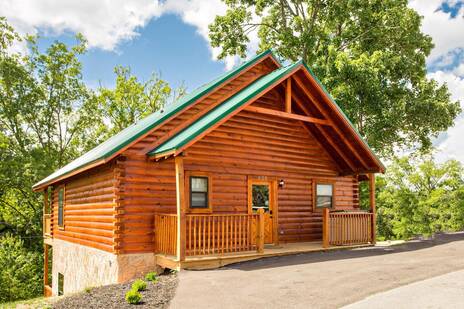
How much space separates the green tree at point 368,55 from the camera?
2352 cm

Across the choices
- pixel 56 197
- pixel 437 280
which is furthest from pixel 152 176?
pixel 56 197

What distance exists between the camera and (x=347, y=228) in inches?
576

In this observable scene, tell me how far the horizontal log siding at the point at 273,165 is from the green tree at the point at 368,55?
25.6 feet

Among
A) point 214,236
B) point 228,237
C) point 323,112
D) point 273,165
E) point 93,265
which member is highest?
point 323,112

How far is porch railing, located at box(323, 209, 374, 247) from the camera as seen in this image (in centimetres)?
1387

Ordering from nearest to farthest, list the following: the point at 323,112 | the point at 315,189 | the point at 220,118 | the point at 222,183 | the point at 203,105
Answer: the point at 220,118 < the point at 222,183 < the point at 203,105 < the point at 323,112 < the point at 315,189

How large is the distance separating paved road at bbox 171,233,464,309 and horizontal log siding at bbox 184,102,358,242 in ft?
8.74

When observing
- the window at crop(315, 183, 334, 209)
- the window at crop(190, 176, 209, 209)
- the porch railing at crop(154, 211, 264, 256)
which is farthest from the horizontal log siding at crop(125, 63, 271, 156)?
the window at crop(315, 183, 334, 209)

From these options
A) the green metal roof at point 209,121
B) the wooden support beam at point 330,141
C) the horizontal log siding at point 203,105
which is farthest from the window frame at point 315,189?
the green metal roof at point 209,121

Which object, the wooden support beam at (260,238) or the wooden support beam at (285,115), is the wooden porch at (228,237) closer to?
the wooden support beam at (260,238)

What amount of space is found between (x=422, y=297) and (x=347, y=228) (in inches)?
280

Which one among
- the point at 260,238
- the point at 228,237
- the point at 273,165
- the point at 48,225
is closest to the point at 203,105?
the point at 273,165

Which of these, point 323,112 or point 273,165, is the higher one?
point 323,112

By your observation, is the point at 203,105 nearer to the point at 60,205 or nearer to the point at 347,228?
the point at 347,228
